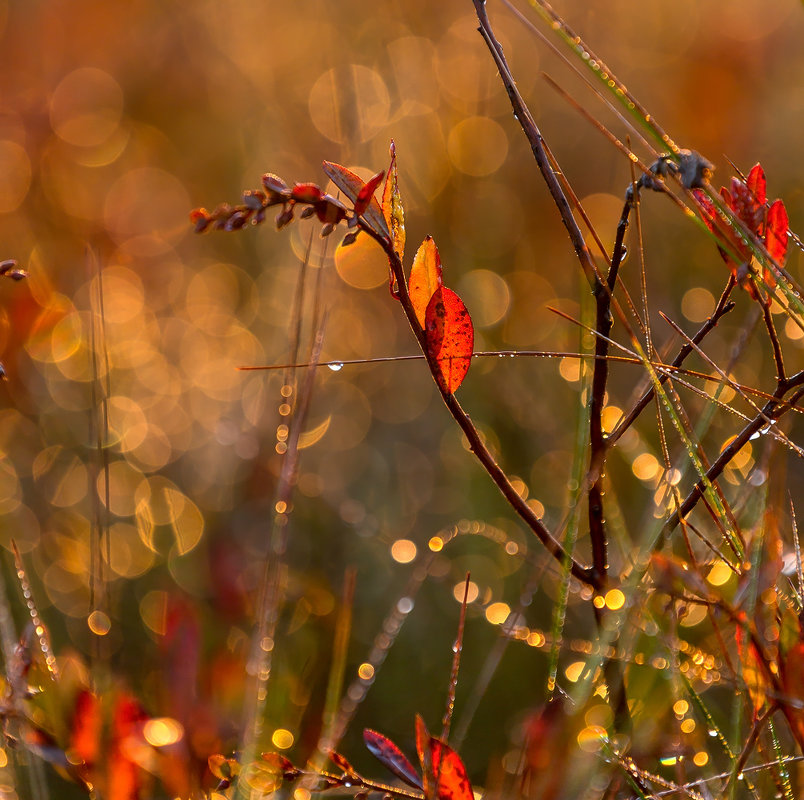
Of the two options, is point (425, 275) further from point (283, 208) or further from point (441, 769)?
point (441, 769)

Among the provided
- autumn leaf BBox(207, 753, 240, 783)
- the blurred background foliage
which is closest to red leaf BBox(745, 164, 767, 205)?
the blurred background foliage

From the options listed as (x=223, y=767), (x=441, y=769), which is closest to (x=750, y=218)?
(x=441, y=769)

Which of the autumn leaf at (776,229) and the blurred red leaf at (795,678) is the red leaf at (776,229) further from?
the blurred red leaf at (795,678)

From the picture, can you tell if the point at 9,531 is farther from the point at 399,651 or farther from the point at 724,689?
the point at 724,689

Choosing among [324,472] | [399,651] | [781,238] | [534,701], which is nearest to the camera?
[781,238]

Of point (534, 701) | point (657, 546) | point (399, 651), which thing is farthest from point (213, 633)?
point (657, 546)

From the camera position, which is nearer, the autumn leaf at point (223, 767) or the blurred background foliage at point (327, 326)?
the autumn leaf at point (223, 767)

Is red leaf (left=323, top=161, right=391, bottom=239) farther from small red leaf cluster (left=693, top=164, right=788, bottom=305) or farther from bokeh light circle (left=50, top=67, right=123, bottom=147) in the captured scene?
bokeh light circle (left=50, top=67, right=123, bottom=147)

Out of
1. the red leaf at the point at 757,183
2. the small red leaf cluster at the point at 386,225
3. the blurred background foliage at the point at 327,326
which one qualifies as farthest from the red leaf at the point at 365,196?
the red leaf at the point at 757,183
